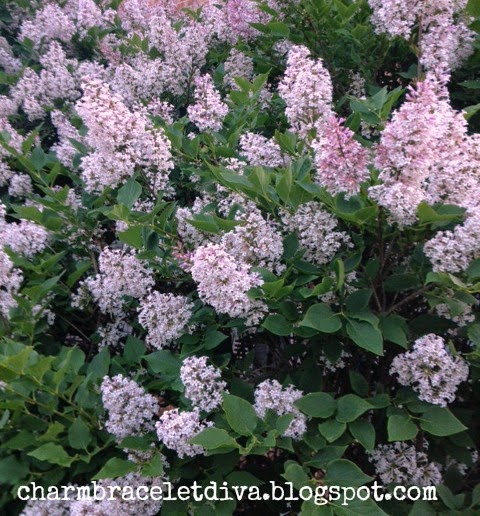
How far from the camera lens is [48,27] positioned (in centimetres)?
369

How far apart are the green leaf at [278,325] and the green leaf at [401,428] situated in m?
0.35

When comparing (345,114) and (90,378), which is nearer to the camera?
(90,378)

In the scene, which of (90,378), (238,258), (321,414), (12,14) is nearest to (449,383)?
(321,414)

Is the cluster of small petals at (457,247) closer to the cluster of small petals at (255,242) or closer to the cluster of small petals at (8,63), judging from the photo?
the cluster of small petals at (255,242)

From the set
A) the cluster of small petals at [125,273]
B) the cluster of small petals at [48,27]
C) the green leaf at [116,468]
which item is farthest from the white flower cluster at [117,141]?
the cluster of small petals at [48,27]

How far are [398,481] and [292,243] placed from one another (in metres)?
0.75

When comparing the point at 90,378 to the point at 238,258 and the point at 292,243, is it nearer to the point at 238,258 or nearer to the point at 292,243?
the point at 238,258

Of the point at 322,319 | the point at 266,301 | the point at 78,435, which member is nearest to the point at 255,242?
the point at 266,301

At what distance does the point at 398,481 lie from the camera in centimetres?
192

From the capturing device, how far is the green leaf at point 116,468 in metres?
1.75

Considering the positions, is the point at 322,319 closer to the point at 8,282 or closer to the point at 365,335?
the point at 365,335

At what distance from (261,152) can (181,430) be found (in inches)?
38.3

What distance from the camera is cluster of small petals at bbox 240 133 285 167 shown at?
7.32 ft

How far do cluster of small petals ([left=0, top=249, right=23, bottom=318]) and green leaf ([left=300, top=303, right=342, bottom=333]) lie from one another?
983 mm
